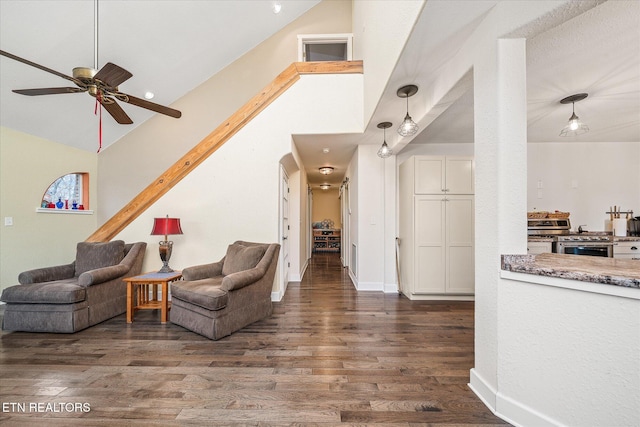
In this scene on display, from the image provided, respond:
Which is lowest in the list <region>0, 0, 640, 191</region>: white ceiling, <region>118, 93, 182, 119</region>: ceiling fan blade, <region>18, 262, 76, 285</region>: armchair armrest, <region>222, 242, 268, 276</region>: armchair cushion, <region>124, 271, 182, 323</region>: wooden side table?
<region>124, 271, 182, 323</region>: wooden side table

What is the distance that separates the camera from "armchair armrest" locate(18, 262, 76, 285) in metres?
2.78

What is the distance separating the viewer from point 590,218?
159 inches

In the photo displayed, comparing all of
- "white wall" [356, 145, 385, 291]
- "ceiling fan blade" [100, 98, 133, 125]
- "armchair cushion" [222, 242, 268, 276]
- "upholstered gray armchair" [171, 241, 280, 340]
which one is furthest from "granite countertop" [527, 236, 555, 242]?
"ceiling fan blade" [100, 98, 133, 125]

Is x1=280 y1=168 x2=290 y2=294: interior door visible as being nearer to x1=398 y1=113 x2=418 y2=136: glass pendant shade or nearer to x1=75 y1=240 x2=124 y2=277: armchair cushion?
x1=398 y1=113 x2=418 y2=136: glass pendant shade

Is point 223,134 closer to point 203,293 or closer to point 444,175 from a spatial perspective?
point 203,293

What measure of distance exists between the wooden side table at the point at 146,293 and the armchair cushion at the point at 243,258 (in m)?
0.60

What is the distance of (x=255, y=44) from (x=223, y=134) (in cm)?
325

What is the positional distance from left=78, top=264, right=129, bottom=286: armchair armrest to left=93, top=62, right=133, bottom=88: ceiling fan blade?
1965mm

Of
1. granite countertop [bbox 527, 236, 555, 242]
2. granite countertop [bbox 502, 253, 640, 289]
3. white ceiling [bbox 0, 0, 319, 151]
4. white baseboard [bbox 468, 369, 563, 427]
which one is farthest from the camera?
granite countertop [bbox 527, 236, 555, 242]

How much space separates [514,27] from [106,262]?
453 cm

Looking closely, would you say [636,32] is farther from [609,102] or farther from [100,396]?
[100,396]

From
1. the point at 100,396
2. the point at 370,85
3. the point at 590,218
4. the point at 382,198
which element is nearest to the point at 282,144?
the point at 370,85

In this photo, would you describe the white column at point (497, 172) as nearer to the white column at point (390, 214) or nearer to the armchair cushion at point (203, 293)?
the armchair cushion at point (203, 293)

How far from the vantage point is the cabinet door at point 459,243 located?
3570 mm
